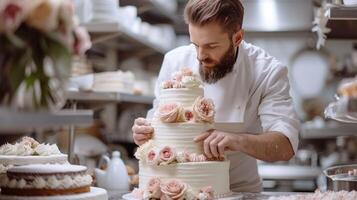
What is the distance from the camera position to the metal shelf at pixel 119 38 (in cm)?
411

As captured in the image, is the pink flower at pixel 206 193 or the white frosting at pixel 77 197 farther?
the pink flower at pixel 206 193

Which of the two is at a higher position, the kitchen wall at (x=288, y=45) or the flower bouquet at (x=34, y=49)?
the kitchen wall at (x=288, y=45)

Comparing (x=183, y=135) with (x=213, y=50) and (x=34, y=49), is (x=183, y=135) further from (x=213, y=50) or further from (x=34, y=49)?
(x=34, y=49)

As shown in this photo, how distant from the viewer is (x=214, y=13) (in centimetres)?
277

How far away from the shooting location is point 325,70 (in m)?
6.39

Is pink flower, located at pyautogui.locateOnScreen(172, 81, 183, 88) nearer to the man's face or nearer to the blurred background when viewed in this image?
the man's face

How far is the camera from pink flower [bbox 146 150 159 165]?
2.50m

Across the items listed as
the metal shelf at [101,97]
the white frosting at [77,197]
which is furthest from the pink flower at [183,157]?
the metal shelf at [101,97]

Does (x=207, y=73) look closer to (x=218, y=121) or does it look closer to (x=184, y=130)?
(x=218, y=121)

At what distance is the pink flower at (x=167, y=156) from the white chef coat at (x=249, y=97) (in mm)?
553

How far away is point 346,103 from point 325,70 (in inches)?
178

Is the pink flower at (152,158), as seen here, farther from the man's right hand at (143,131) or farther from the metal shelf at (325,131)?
the metal shelf at (325,131)

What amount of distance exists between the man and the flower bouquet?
1.18m

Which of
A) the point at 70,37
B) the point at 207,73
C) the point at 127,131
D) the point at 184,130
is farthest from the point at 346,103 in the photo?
the point at 127,131
